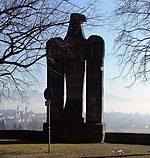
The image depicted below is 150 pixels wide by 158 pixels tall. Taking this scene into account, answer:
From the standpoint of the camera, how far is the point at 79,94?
2698cm

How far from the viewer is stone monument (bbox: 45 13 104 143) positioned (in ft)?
86.4

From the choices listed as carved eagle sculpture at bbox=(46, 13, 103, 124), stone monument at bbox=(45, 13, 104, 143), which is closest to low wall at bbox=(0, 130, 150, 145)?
stone monument at bbox=(45, 13, 104, 143)

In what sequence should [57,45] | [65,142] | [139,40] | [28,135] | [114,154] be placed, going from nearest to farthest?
[139,40] < [57,45] < [114,154] < [65,142] < [28,135]

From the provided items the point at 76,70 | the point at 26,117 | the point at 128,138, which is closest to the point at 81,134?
the point at 128,138

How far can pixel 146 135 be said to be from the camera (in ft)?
89.2

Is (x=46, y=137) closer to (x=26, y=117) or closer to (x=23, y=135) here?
(x=23, y=135)

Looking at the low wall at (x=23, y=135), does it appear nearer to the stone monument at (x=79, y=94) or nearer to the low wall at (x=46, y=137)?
the low wall at (x=46, y=137)

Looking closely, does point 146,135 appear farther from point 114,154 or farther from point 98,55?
point 114,154

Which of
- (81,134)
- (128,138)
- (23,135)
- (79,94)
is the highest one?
(79,94)

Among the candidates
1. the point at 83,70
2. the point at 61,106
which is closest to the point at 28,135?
the point at 61,106

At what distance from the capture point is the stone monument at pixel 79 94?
26328mm

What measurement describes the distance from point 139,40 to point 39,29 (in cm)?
331

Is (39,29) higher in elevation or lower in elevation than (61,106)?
higher

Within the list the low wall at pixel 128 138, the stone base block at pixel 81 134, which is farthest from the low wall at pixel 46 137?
the stone base block at pixel 81 134
